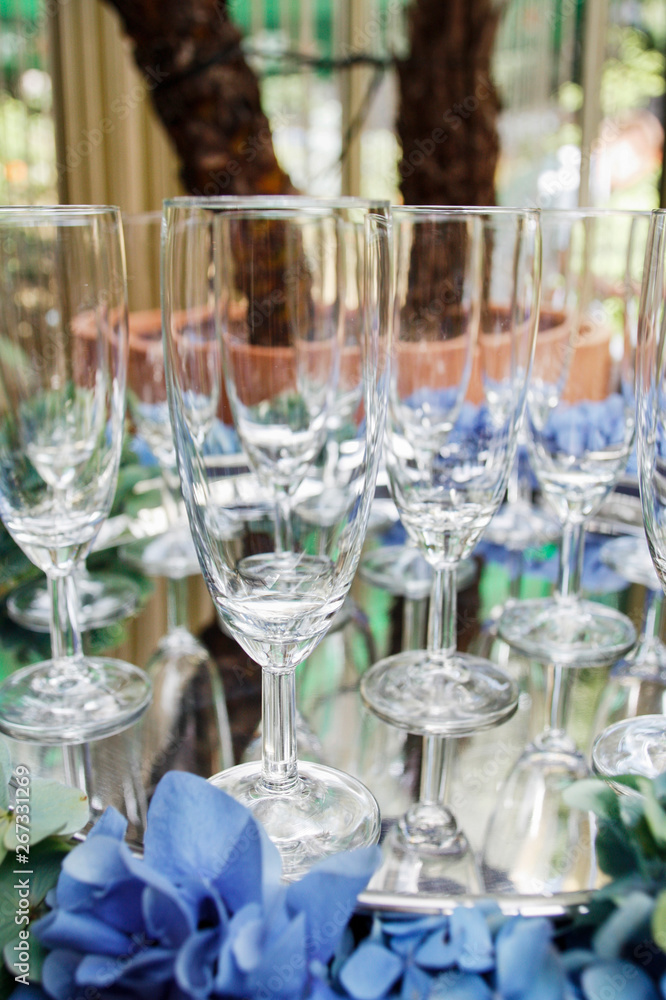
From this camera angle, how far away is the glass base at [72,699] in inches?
Result: 22.3

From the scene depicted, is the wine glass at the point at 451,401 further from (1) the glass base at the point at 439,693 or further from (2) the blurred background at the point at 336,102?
(2) the blurred background at the point at 336,102

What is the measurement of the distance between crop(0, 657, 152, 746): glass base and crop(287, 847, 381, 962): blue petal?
0.76ft

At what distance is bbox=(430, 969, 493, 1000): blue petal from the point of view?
35 cm

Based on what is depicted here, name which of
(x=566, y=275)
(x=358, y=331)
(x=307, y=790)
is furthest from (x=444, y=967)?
(x=566, y=275)

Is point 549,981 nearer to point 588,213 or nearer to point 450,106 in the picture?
point 588,213

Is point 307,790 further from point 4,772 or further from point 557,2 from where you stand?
point 557,2

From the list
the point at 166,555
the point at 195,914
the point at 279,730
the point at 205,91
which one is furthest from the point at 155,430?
the point at 205,91

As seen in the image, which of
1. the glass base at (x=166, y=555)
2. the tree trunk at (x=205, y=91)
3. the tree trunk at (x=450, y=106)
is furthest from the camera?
the tree trunk at (x=450, y=106)

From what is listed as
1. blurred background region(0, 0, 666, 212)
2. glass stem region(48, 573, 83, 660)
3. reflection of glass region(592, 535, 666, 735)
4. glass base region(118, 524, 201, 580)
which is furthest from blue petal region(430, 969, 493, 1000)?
blurred background region(0, 0, 666, 212)

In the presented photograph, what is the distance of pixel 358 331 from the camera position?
433 millimetres

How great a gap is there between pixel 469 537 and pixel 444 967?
262 millimetres

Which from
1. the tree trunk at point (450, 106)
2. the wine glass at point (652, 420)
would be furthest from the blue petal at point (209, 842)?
the tree trunk at point (450, 106)

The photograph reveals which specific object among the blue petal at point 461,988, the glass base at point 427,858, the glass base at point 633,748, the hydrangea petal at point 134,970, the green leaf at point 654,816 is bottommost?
the glass base at point 427,858

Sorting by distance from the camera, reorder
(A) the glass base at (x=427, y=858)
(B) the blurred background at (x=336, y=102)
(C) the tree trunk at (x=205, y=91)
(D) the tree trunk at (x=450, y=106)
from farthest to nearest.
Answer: (B) the blurred background at (x=336, y=102)
(D) the tree trunk at (x=450, y=106)
(C) the tree trunk at (x=205, y=91)
(A) the glass base at (x=427, y=858)
